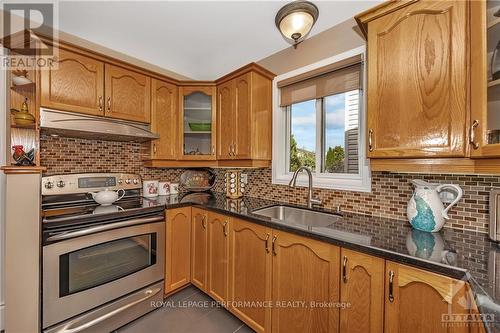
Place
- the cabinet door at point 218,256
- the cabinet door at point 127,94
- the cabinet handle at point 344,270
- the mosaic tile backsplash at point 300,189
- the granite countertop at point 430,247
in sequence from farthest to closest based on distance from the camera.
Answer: the cabinet door at point 127,94
the cabinet door at point 218,256
the mosaic tile backsplash at point 300,189
the cabinet handle at point 344,270
the granite countertop at point 430,247

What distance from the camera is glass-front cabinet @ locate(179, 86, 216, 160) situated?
7.65 ft

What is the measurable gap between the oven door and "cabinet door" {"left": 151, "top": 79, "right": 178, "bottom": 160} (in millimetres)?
793

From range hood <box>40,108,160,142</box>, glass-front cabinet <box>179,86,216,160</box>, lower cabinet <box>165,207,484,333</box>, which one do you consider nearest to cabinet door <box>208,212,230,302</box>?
lower cabinet <box>165,207,484,333</box>

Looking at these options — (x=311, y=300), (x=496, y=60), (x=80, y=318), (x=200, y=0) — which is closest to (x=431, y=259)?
(x=311, y=300)

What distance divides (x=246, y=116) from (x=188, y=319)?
179 cm

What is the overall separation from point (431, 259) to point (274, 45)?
82.7 inches

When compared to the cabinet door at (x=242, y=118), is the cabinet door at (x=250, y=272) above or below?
below

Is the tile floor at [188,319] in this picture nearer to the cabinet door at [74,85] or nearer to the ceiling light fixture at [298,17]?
the cabinet door at [74,85]

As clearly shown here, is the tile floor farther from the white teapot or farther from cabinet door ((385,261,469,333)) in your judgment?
cabinet door ((385,261,469,333))

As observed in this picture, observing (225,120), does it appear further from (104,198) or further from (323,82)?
(104,198)

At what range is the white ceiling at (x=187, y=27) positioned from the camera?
1.71 m

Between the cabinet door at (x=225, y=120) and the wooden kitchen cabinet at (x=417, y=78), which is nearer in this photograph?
the wooden kitchen cabinet at (x=417, y=78)

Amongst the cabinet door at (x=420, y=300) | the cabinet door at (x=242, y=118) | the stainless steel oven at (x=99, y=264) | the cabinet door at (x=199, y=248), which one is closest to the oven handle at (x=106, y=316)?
the stainless steel oven at (x=99, y=264)

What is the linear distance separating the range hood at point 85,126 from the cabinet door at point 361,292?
1890mm
